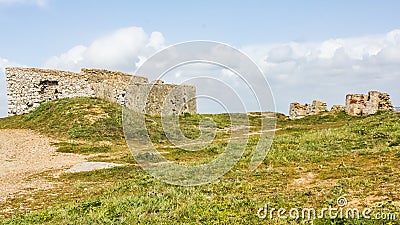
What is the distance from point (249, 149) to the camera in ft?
53.2

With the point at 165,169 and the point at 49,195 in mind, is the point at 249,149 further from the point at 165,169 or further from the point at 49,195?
the point at 49,195

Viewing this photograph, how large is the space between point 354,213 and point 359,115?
28735 millimetres

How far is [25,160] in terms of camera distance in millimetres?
17062

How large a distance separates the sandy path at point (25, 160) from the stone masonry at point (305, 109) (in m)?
25.2

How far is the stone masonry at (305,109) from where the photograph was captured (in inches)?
1551

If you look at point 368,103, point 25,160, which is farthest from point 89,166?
point 368,103

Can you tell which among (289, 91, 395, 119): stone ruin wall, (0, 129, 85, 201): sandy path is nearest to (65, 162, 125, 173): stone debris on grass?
(0, 129, 85, 201): sandy path

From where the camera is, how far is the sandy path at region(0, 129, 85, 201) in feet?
41.2

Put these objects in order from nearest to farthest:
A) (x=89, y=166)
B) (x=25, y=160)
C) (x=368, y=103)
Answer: (x=89, y=166)
(x=25, y=160)
(x=368, y=103)

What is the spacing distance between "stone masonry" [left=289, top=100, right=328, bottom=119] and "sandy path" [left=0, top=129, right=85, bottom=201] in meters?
25.2

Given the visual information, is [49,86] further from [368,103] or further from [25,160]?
[368,103]

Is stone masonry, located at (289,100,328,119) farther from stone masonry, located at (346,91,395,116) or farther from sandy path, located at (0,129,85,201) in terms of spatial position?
sandy path, located at (0,129,85,201)

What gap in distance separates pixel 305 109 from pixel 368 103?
820 centimetres

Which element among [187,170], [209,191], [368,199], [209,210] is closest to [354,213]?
[368,199]
